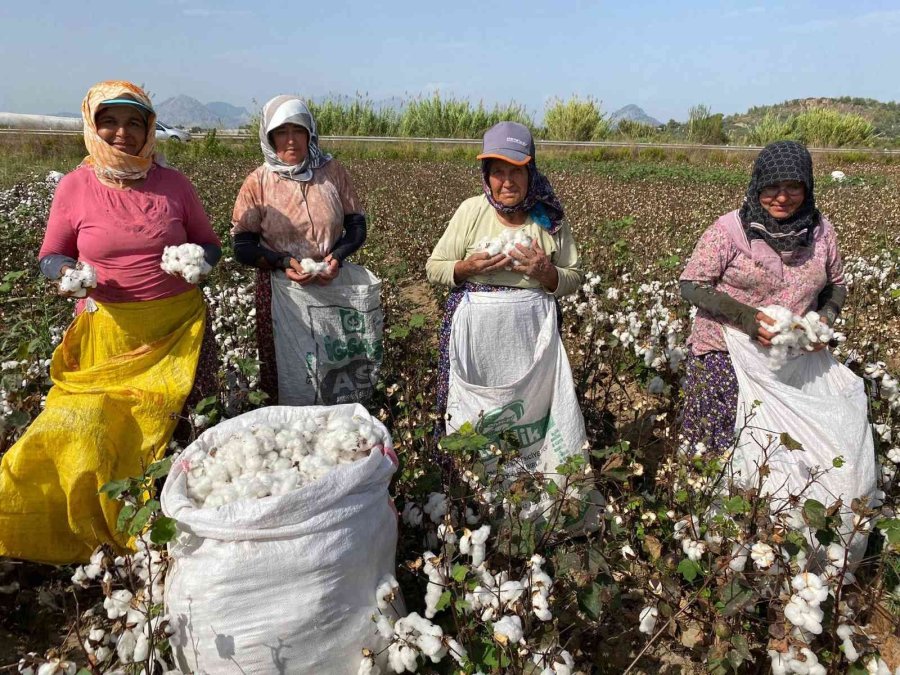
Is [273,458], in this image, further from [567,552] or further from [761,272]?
[761,272]

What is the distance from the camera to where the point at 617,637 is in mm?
1942

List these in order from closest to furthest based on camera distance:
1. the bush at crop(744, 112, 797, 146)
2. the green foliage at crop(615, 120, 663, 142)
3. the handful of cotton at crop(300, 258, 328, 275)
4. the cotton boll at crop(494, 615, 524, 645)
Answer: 1. the cotton boll at crop(494, 615, 524, 645)
2. the handful of cotton at crop(300, 258, 328, 275)
3. the bush at crop(744, 112, 797, 146)
4. the green foliage at crop(615, 120, 663, 142)

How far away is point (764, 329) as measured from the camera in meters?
2.06

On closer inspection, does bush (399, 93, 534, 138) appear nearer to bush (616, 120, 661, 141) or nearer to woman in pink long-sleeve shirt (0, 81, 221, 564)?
bush (616, 120, 661, 141)

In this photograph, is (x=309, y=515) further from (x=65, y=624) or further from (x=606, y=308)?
(x=606, y=308)

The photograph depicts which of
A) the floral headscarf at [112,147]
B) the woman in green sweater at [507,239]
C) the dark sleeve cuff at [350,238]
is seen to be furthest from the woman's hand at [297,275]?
the floral headscarf at [112,147]

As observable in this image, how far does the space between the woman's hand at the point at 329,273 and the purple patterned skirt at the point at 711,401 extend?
145 cm

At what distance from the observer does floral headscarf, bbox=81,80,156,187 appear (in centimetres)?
212

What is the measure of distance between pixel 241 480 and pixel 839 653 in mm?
1518

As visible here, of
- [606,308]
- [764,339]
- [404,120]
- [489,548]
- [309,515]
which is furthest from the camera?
[404,120]

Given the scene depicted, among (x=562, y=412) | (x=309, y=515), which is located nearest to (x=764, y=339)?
(x=562, y=412)

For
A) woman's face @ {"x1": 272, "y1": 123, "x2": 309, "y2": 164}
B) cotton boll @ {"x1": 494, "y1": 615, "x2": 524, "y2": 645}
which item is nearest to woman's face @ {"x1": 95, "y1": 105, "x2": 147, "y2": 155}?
woman's face @ {"x1": 272, "y1": 123, "x2": 309, "y2": 164}

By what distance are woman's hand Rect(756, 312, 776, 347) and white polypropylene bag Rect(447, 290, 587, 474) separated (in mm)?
644

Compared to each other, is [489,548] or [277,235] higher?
[277,235]
